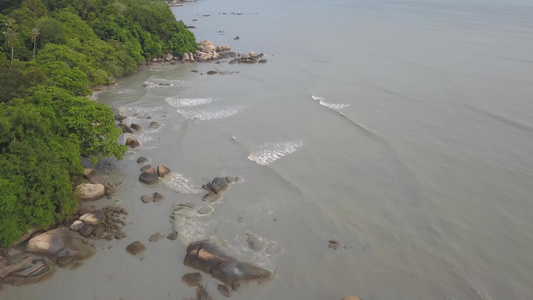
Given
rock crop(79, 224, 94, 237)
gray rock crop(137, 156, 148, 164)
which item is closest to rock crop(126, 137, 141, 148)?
gray rock crop(137, 156, 148, 164)

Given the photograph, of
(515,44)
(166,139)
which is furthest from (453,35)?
(166,139)

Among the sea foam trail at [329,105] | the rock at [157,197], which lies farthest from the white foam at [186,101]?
the rock at [157,197]

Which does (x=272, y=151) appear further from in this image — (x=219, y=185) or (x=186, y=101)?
(x=186, y=101)

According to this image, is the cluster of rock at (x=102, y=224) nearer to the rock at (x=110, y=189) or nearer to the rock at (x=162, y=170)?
the rock at (x=110, y=189)

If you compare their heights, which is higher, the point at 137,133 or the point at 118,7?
the point at 118,7

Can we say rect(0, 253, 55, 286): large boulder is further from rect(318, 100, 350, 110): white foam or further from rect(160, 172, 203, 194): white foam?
rect(318, 100, 350, 110): white foam

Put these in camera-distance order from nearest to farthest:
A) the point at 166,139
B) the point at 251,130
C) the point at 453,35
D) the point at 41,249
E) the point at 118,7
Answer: the point at 41,249 < the point at 166,139 < the point at 251,130 < the point at 118,7 < the point at 453,35

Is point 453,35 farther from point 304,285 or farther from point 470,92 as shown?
point 304,285
